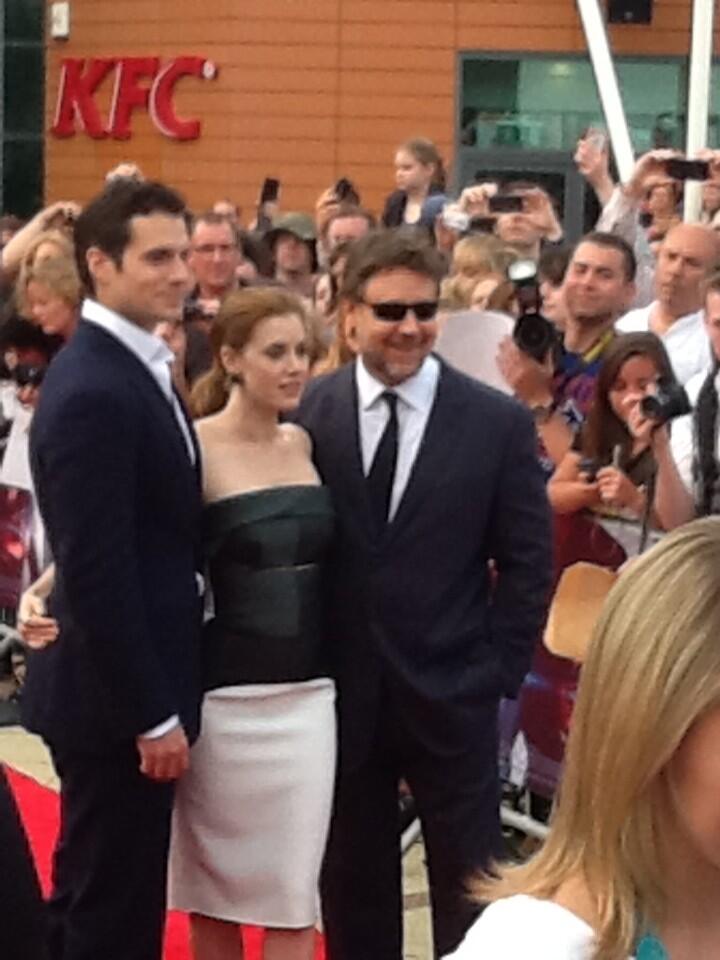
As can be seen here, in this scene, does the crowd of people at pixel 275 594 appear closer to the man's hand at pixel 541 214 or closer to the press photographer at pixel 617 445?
the press photographer at pixel 617 445

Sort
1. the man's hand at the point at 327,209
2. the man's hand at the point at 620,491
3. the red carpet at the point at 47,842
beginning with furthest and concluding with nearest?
the man's hand at the point at 327,209 < the red carpet at the point at 47,842 < the man's hand at the point at 620,491

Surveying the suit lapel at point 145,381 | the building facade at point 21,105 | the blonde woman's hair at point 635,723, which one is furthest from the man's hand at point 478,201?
the building facade at point 21,105

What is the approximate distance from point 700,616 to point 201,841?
2.85 m

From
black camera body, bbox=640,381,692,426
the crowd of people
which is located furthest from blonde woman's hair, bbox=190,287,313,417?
black camera body, bbox=640,381,692,426

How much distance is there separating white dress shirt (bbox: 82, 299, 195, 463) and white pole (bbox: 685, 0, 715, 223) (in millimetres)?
5584

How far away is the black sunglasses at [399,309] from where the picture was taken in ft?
14.4

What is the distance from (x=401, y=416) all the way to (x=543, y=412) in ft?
4.82

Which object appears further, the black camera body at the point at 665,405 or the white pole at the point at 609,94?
the white pole at the point at 609,94

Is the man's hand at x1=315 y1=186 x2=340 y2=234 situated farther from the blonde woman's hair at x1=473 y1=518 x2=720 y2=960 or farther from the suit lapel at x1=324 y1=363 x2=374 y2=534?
the blonde woman's hair at x1=473 y1=518 x2=720 y2=960

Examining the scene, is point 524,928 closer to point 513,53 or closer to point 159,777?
point 159,777

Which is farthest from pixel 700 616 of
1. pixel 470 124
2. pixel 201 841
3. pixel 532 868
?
pixel 470 124

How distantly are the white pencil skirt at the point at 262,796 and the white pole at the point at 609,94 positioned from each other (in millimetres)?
6629

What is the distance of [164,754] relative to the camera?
13.4 feet

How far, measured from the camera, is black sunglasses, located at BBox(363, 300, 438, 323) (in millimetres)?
4387
